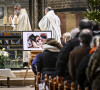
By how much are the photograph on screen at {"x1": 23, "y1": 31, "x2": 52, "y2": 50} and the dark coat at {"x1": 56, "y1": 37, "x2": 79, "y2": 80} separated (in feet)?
24.6

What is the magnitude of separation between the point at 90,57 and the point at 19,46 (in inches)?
452

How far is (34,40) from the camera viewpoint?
1642cm

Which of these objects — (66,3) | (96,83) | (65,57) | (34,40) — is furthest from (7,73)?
(66,3)

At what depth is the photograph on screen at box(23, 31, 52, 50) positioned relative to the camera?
643 inches

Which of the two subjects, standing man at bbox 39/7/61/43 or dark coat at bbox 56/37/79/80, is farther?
standing man at bbox 39/7/61/43

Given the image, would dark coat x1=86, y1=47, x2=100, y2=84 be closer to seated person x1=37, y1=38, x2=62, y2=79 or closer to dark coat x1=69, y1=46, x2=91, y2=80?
dark coat x1=69, y1=46, x2=91, y2=80

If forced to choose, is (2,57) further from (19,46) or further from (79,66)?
(79,66)

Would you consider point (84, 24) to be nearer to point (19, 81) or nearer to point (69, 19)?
point (19, 81)

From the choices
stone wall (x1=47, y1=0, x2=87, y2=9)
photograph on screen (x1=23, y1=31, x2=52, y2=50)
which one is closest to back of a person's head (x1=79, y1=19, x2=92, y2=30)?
photograph on screen (x1=23, y1=31, x2=52, y2=50)

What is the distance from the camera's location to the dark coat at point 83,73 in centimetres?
691

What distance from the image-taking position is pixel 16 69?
1792 cm

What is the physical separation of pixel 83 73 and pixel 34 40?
948 cm

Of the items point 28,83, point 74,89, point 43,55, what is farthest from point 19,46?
point 74,89

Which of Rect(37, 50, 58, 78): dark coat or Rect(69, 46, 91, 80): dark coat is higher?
Rect(69, 46, 91, 80): dark coat
